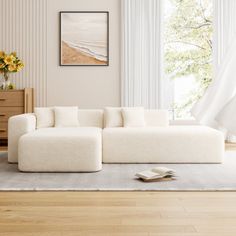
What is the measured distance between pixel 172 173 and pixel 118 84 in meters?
3.55

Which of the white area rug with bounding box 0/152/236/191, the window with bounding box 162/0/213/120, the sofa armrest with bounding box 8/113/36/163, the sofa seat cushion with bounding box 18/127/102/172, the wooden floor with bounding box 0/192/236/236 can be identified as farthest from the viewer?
the window with bounding box 162/0/213/120

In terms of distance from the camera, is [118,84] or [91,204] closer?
[91,204]

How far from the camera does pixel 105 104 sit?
7.50 metres

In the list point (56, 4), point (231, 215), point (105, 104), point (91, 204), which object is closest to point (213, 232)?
point (231, 215)

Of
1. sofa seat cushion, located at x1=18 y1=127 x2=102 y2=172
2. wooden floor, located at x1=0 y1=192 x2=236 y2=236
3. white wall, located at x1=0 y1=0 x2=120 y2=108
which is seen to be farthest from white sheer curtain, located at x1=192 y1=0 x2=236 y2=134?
white wall, located at x1=0 y1=0 x2=120 y2=108

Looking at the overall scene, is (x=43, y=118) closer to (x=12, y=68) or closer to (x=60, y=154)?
(x=60, y=154)

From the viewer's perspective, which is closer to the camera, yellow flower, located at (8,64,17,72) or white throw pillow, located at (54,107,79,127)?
white throw pillow, located at (54,107,79,127)

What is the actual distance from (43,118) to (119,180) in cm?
194

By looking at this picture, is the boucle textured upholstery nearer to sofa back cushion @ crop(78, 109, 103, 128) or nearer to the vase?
sofa back cushion @ crop(78, 109, 103, 128)

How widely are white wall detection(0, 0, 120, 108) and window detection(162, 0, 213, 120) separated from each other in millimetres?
1039

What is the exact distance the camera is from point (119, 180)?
13.4 feet

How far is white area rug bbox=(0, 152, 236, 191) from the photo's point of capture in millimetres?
3746

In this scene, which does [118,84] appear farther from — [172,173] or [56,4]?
[172,173]

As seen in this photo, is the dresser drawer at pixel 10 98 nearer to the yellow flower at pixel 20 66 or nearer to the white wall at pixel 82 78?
the yellow flower at pixel 20 66
